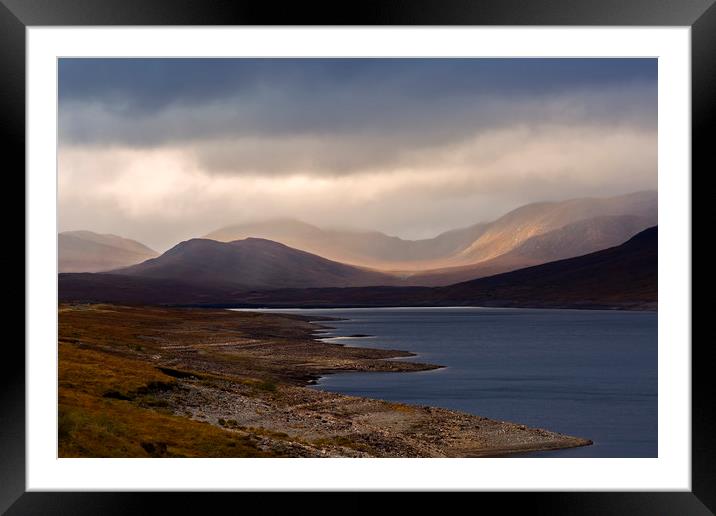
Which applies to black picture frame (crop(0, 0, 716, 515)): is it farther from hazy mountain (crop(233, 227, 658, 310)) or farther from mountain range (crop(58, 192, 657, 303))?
hazy mountain (crop(233, 227, 658, 310))

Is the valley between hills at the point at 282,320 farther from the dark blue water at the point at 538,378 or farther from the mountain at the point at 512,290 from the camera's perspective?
the dark blue water at the point at 538,378

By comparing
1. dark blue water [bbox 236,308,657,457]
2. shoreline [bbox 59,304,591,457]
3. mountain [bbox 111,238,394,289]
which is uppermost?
mountain [bbox 111,238,394,289]

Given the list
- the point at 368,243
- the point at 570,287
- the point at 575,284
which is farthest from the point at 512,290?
the point at 368,243

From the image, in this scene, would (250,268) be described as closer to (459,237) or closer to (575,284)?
(459,237)

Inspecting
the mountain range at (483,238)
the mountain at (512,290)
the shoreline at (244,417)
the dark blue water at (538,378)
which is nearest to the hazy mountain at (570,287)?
the mountain at (512,290)

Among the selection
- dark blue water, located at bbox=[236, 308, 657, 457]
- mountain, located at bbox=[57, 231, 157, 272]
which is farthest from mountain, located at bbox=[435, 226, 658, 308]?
mountain, located at bbox=[57, 231, 157, 272]
